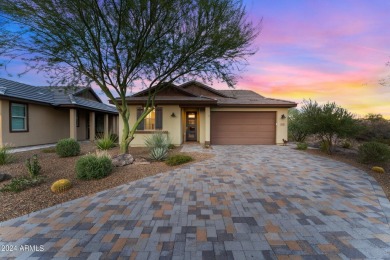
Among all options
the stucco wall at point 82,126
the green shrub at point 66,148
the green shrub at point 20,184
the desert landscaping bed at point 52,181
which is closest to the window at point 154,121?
the green shrub at point 66,148

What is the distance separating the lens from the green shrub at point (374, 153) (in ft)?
23.7

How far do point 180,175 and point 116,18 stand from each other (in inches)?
219

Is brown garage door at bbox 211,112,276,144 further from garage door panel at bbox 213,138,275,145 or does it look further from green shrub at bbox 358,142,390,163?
green shrub at bbox 358,142,390,163

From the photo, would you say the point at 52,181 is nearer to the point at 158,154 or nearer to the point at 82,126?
the point at 158,154

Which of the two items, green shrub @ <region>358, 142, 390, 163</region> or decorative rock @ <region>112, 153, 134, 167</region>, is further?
green shrub @ <region>358, 142, 390, 163</region>

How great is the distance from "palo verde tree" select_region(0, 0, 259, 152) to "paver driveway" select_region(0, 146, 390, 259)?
15.2 ft

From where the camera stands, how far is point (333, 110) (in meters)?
9.17

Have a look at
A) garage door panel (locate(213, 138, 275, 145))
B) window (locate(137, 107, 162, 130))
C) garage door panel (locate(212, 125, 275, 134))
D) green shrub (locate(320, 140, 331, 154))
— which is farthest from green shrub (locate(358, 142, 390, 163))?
window (locate(137, 107, 162, 130))

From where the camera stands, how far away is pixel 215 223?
10.4ft

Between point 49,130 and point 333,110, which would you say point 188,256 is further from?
point 49,130

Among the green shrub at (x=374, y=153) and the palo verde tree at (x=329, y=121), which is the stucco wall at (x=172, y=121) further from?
the green shrub at (x=374, y=153)

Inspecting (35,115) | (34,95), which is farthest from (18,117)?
(34,95)

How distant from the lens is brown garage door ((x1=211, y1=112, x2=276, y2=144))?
13.5m

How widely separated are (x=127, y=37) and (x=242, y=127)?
30.1 ft
